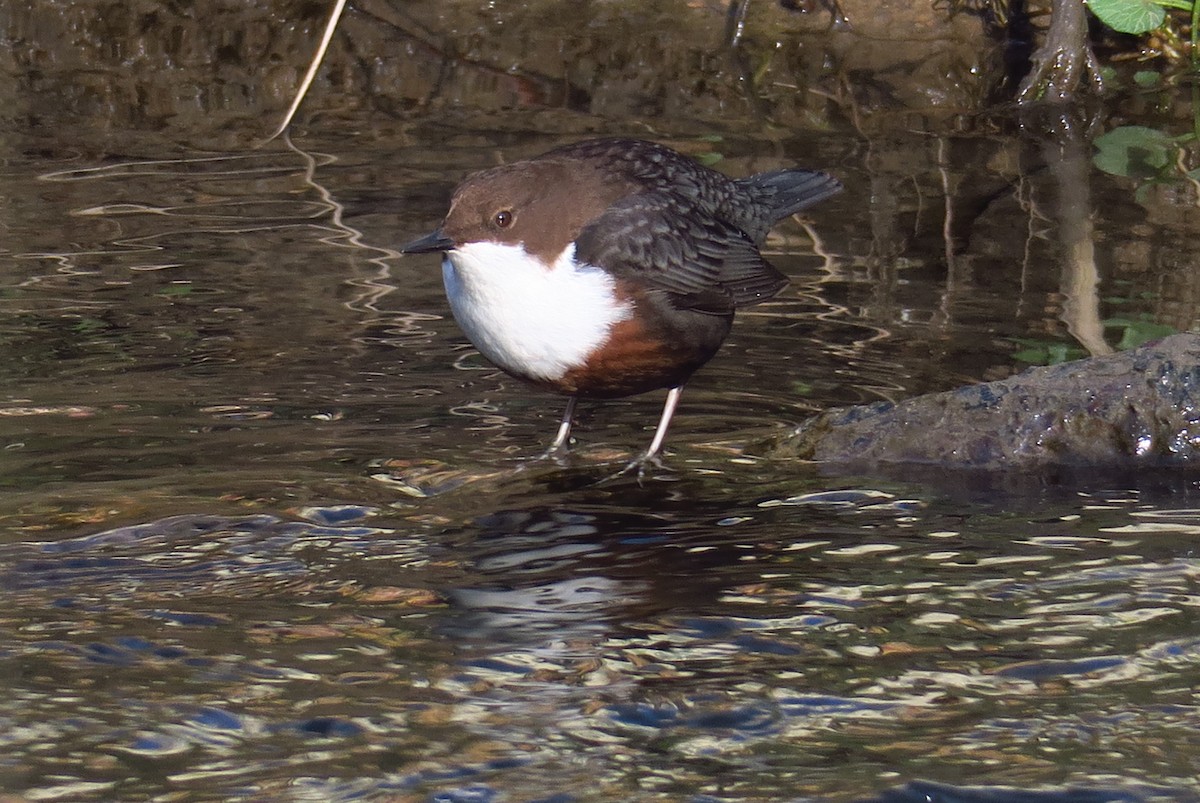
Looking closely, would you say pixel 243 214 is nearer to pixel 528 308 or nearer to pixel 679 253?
pixel 679 253

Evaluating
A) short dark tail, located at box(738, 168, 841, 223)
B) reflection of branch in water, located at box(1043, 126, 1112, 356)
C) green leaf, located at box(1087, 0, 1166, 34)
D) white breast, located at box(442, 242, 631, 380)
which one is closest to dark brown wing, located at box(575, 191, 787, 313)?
white breast, located at box(442, 242, 631, 380)

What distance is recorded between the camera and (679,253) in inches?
165

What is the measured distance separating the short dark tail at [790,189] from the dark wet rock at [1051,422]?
1.07 metres

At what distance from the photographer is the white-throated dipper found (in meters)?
3.82

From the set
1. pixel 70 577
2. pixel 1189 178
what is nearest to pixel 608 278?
pixel 70 577

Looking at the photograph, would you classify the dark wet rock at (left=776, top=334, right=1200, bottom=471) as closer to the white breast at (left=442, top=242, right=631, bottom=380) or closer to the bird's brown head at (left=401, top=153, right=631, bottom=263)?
the white breast at (left=442, top=242, right=631, bottom=380)

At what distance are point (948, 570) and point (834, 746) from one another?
831 mm

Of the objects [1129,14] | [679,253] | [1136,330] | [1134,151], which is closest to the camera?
[679,253]

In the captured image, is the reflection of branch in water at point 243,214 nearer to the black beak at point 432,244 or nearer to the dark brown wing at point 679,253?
the dark brown wing at point 679,253

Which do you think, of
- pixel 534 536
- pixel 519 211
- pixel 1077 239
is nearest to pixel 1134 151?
pixel 1077 239

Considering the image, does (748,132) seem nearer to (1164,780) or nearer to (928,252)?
(928,252)

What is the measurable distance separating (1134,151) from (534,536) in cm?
442

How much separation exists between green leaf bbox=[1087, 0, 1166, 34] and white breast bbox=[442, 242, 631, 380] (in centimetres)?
454


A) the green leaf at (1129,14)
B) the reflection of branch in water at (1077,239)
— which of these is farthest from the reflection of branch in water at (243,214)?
the green leaf at (1129,14)
